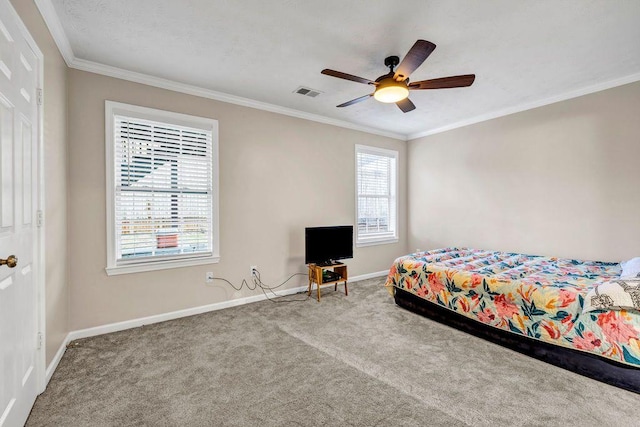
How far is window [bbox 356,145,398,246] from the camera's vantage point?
5070 millimetres

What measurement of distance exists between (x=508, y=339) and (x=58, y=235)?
3.99 meters

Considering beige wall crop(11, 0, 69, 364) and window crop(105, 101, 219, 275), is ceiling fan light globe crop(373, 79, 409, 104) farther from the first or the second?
beige wall crop(11, 0, 69, 364)

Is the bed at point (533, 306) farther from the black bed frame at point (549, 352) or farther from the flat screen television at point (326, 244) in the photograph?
the flat screen television at point (326, 244)

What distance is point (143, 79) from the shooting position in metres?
A: 3.11

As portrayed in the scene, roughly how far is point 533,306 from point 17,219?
3.61m

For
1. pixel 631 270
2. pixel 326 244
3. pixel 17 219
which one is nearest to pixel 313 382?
pixel 17 219

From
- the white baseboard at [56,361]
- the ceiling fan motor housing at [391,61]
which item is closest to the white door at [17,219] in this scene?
the white baseboard at [56,361]

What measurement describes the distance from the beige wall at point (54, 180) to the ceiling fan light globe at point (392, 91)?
8.28 ft

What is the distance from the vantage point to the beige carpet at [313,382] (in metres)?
1.76

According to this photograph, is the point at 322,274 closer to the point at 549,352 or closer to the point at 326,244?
the point at 326,244

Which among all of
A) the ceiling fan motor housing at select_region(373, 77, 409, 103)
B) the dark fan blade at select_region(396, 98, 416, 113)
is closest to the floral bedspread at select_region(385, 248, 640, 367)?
the dark fan blade at select_region(396, 98, 416, 113)

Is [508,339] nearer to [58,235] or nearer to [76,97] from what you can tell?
[58,235]

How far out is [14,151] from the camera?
1532 mm

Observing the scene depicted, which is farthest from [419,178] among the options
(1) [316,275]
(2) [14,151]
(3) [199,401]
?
(2) [14,151]
